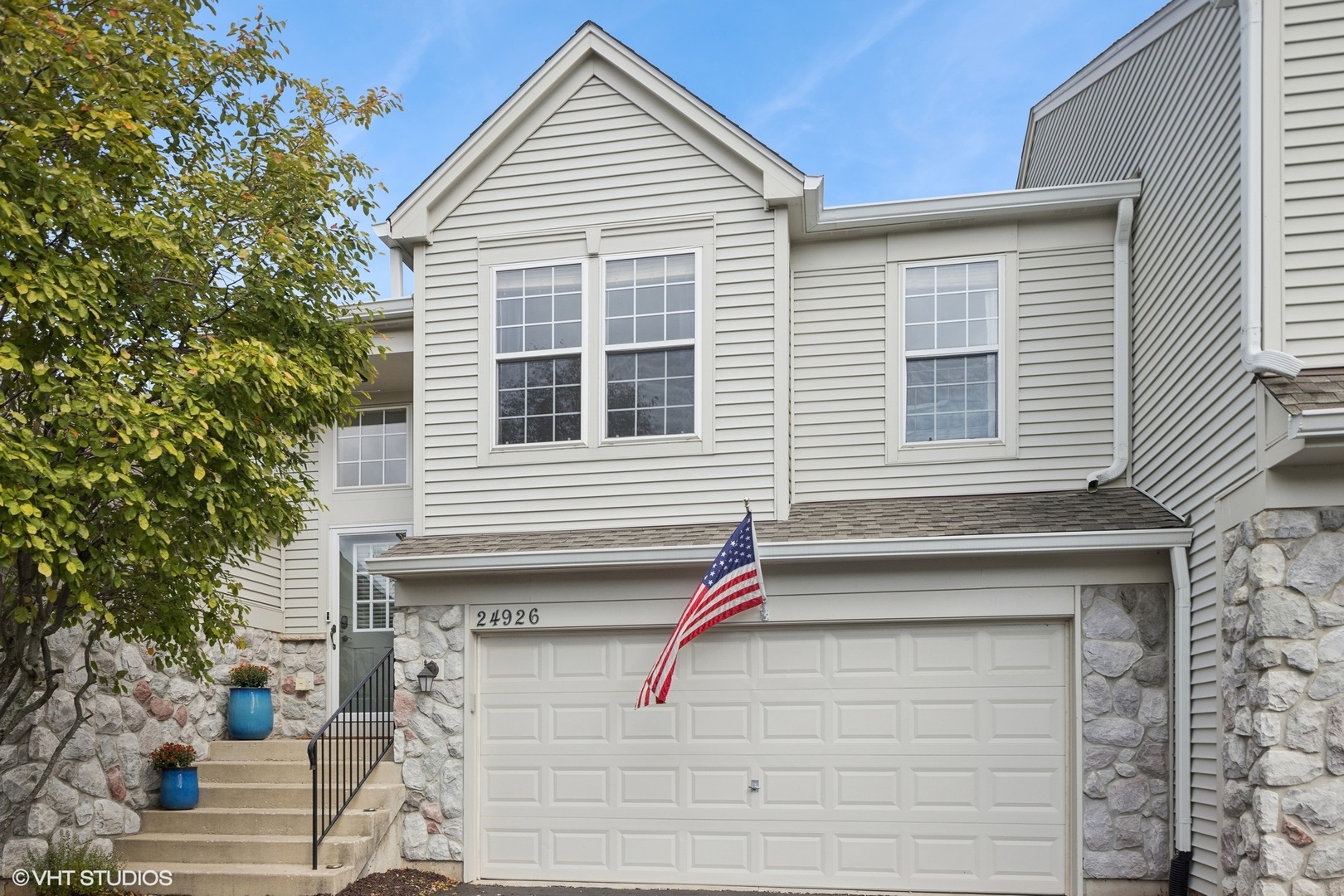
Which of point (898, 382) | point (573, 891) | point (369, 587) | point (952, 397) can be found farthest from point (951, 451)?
point (369, 587)

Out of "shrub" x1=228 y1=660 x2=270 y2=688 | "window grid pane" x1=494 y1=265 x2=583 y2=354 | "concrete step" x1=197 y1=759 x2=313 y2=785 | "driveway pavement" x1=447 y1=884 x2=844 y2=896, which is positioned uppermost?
"window grid pane" x1=494 y1=265 x2=583 y2=354

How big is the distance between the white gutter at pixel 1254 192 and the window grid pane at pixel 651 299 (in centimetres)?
414

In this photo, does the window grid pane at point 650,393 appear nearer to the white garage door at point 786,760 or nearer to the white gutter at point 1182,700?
the white garage door at point 786,760

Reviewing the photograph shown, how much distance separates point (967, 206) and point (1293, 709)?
4.64m

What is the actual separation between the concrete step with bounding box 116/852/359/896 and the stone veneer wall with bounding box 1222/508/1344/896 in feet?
19.0

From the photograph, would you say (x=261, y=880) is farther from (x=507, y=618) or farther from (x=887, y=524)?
(x=887, y=524)

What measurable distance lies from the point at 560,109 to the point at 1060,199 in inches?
162

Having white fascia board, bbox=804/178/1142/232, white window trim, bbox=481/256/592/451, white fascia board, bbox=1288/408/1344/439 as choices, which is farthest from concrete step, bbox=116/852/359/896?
white fascia board, bbox=1288/408/1344/439

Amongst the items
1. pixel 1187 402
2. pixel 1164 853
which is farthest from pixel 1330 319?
pixel 1164 853

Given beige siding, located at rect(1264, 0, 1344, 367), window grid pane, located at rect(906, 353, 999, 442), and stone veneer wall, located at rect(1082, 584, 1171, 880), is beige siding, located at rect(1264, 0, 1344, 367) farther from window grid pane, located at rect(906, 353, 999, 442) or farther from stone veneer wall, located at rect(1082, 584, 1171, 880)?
window grid pane, located at rect(906, 353, 999, 442)

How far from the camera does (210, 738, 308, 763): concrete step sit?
9.84 metres

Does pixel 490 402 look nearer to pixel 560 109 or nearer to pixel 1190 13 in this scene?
pixel 560 109

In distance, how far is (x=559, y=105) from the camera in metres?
9.72

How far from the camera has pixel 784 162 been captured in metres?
9.10
